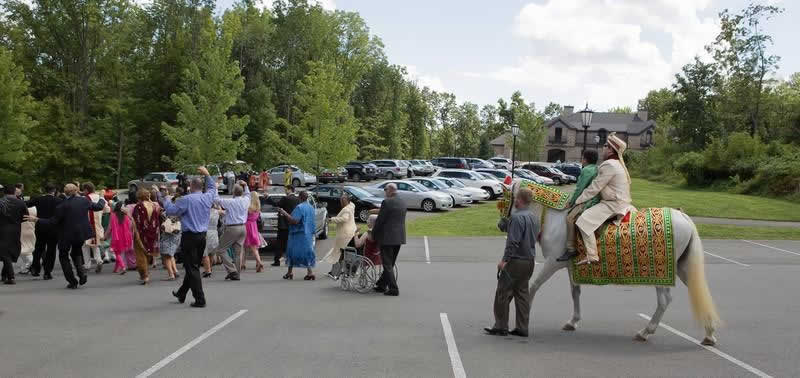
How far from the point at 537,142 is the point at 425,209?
45.1m

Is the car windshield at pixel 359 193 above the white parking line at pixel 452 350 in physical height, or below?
above

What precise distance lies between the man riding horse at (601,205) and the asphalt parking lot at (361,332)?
118 cm

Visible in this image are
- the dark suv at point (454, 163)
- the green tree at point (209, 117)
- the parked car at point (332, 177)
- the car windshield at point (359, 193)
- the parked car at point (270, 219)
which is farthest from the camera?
the dark suv at point (454, 163)

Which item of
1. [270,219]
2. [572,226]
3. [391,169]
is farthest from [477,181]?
[572,226]

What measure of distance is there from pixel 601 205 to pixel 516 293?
1.56 metres

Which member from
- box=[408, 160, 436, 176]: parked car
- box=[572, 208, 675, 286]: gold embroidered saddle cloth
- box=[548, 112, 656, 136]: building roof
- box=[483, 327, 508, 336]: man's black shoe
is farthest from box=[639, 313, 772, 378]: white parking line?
box=[548, 112, 656, 136]: building roof

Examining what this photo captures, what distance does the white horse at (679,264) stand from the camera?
795cm

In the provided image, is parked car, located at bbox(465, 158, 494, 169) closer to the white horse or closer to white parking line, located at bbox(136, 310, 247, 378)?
the white horse

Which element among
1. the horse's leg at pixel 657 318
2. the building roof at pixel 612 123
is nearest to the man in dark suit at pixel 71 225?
the horse's leg at pixel 657 318

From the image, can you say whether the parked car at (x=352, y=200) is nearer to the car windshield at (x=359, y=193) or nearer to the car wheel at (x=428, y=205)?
the car windshield at (x=359, y=193)

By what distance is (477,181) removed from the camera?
4028cm

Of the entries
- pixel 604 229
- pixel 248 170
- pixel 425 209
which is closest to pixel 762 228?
pixel 425 209

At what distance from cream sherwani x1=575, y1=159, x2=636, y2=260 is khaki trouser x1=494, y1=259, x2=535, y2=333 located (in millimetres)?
785

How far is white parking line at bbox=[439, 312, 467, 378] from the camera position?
6582 mm
